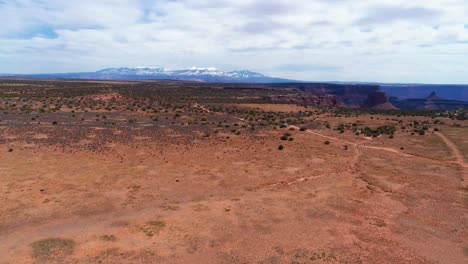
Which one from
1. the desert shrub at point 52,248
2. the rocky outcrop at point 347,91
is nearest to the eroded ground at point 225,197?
the desert shrub at point 52,248

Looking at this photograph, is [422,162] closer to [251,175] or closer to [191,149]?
[251,175]

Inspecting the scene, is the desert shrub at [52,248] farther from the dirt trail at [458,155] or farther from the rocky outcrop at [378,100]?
the rocky outcrop at [378,100]

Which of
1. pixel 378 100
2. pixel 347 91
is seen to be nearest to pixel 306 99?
pixel 378 100

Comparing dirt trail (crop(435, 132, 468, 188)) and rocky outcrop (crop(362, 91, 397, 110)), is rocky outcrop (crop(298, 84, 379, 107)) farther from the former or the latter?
dirt trail (crop(435, 132, 468, 188))

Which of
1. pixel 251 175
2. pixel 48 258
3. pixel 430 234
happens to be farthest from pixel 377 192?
pixel 48 258

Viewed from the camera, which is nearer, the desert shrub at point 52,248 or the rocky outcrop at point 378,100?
the desert shrub at point 52,248

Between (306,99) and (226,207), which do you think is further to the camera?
(306,99)

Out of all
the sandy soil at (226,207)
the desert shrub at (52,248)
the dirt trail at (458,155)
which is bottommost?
the desert shrub at (52,248)

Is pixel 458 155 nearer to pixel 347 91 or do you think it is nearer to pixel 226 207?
pixel 226 207
